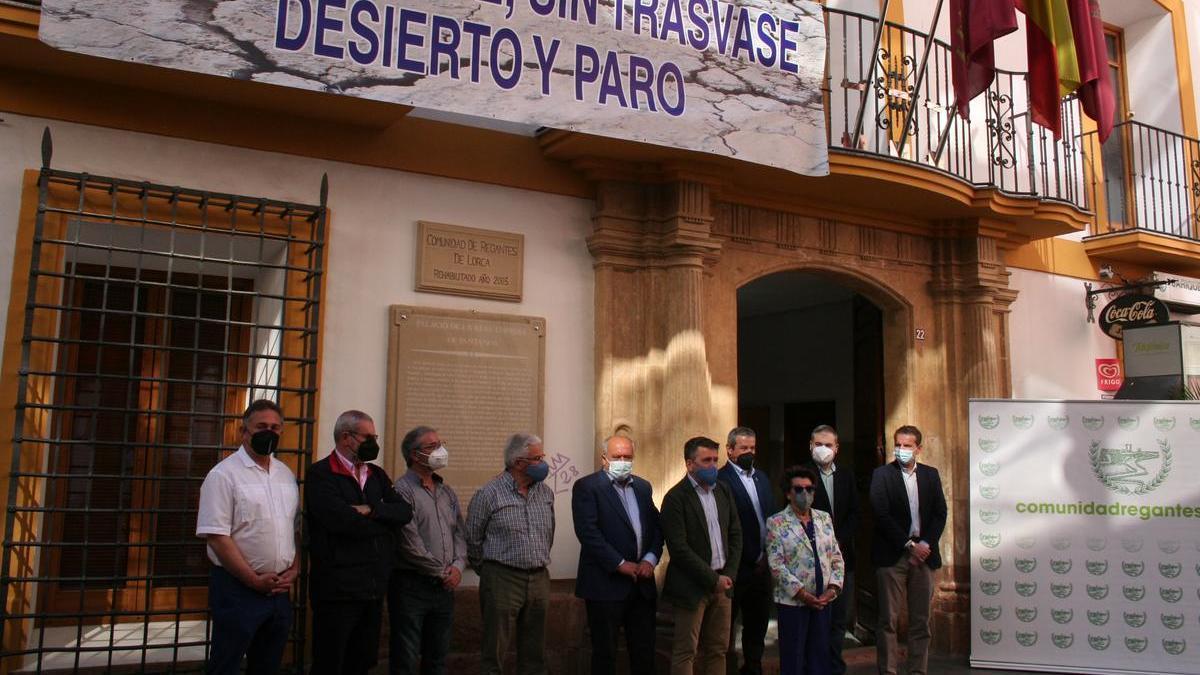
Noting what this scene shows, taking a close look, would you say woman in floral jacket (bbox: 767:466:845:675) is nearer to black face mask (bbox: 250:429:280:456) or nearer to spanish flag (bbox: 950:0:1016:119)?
black face mask (bbox: 250:429:280:456)

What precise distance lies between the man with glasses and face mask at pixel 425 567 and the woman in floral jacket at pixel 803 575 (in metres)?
1.84

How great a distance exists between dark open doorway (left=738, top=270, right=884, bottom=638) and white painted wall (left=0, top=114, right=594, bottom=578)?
99.8 inches

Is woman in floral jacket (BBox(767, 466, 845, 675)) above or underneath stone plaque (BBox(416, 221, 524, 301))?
underneath

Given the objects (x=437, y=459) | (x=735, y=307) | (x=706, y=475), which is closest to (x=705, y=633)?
(x=706, y=475)

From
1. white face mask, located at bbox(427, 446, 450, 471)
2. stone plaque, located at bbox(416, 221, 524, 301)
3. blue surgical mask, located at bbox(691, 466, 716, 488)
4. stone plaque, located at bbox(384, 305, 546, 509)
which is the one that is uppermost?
stone plaque, located at bbox(416, 221, 524, 301)

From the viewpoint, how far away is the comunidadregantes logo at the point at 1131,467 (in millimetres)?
7891

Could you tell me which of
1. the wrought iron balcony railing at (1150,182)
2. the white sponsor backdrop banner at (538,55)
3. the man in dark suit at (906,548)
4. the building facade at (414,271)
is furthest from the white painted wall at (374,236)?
the wrought iron balcony railing at (1150,182)

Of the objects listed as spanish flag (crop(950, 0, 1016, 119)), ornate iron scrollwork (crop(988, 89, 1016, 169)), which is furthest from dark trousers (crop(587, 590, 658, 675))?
ornate iron scrollwork (crop(988, 89, 1016, 169))

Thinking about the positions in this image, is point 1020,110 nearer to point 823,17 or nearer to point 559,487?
point 823,17

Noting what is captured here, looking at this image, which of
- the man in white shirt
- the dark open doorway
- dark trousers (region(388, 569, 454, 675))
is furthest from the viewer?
the dark open doorway

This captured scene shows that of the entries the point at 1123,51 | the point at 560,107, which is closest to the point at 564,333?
the point at 560,107

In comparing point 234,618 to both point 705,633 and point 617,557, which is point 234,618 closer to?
point 617,557

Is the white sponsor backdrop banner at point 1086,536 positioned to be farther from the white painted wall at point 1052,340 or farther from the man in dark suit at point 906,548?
the white painted wall at point 1052,340

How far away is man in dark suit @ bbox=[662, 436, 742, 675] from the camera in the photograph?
6230 millimetres
